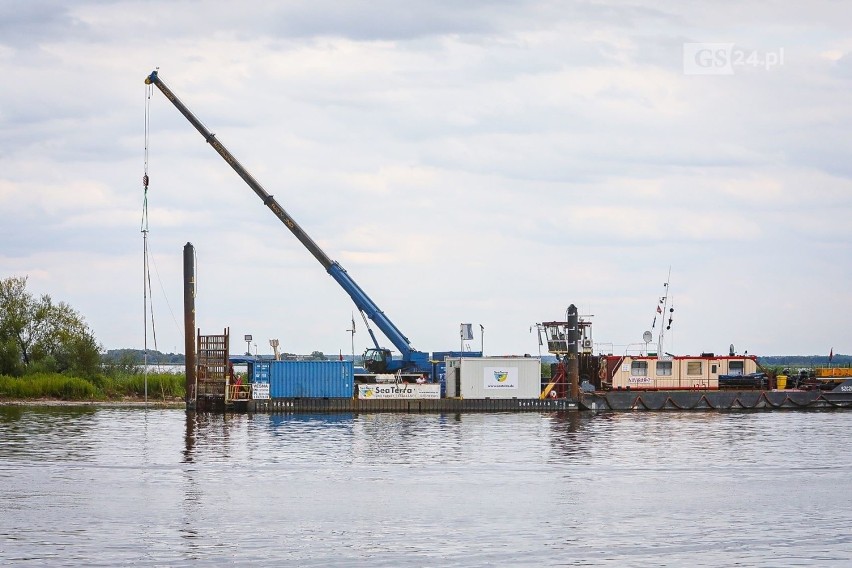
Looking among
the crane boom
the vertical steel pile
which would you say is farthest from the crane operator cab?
the vertical steel pile

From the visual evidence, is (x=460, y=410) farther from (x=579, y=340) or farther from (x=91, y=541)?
(x=91, y=541)

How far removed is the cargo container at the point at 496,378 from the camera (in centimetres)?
8200

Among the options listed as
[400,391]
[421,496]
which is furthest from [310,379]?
[421,496]

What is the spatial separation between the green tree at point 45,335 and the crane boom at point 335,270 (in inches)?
925

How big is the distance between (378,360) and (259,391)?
33.4 feet

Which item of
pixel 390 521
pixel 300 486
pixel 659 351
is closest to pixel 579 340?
pixel 659 351

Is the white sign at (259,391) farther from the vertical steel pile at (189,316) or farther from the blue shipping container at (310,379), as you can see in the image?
the vertical steel pile at (189,316)

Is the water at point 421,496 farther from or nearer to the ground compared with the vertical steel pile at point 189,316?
nearer to the ground

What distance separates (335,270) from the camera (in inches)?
3376

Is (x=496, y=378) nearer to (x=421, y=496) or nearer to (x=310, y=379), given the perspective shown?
(x=310, y=379)

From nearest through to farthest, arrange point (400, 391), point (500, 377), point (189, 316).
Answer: point (189, 316)
point (400, 391)
point (500, 377)

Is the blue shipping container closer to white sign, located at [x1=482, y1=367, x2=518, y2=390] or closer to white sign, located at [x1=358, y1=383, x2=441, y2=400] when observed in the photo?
white sign, located at [x1=358, y1=383, x2=441, y2=400]

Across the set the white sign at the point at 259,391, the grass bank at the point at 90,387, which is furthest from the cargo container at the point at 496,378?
the grass bank at the point at 90,387

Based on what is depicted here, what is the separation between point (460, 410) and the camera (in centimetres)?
8206
